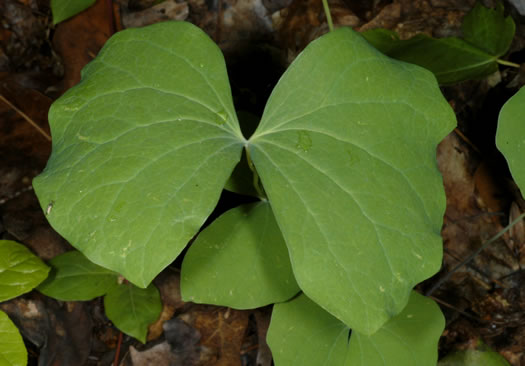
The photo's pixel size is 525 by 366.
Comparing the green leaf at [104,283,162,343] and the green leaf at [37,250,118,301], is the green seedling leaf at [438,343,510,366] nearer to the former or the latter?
the green leaf at [104,283,162,343]

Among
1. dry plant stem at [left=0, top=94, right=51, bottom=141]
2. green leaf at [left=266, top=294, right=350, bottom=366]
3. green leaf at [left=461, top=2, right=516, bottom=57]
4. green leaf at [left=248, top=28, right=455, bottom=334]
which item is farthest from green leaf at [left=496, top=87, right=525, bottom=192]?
dry plant stem at [left=0, top=94, right=51, bottom=141]

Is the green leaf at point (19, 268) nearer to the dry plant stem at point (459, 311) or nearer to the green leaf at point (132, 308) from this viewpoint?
the green leaf at point (132, 308)

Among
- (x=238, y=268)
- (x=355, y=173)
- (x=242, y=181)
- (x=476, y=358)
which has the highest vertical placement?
(x=355, y=173)

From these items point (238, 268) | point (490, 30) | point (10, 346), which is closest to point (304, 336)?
point (238, 268)

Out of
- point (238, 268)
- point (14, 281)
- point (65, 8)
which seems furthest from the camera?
point (65, 8)

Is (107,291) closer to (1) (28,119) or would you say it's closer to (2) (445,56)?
(1) (28,119)

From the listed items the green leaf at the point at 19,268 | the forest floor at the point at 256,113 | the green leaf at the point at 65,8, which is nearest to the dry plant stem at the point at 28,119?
the forest floor at the point at 256,113

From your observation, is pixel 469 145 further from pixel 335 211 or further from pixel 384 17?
pixel 335 211
